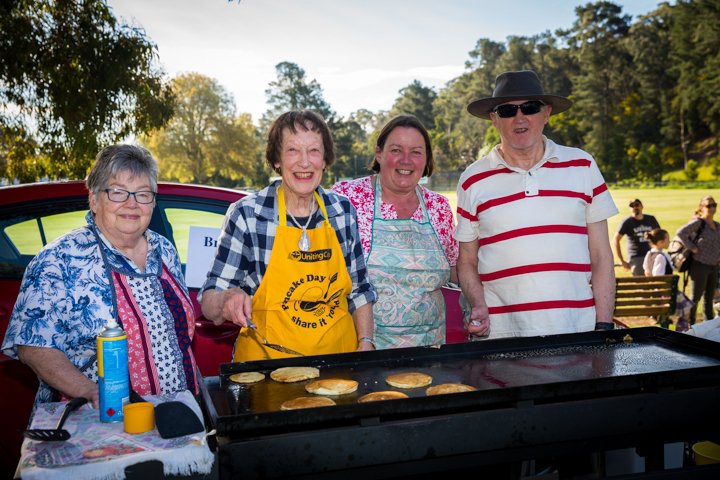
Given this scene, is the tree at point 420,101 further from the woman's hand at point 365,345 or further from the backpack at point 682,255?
the woman's hand at point 365,345

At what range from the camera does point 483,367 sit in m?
2.27

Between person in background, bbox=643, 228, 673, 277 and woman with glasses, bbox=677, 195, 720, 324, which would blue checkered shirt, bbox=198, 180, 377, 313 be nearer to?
person in background, bbox=643, 228, 673, 277

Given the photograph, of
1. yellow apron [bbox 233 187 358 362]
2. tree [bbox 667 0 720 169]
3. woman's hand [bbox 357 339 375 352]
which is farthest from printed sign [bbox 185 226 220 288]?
tree [bbox 667 0 720 169]

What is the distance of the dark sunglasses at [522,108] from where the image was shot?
300cm

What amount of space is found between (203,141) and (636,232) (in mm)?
51498

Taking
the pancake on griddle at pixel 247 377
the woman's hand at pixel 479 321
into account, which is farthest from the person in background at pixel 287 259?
the woman's hand at pixel 479 321

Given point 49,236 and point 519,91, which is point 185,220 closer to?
point 49,236

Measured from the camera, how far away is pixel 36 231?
10.6 feet

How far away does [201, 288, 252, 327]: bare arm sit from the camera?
7.38 feet

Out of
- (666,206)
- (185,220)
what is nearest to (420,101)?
(666,206)

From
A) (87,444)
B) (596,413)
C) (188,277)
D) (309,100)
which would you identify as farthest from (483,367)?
(309,100)

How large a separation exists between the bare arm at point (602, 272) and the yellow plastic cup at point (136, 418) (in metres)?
2.24

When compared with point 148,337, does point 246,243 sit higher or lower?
higher

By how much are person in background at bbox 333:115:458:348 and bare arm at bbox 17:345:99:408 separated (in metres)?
1.52
